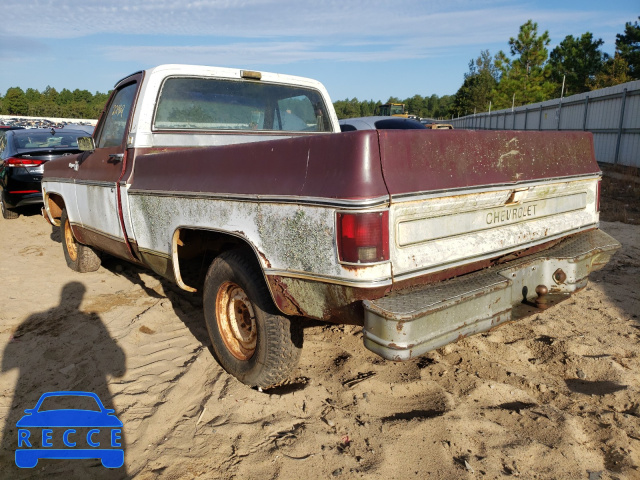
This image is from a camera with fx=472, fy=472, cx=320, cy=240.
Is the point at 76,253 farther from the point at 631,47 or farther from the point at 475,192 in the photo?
the point at 631,47

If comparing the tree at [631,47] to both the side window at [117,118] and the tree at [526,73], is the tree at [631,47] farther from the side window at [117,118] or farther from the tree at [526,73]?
the side window at [117,118]

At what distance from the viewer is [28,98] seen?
80.8 metres

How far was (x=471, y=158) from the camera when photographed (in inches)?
94.7

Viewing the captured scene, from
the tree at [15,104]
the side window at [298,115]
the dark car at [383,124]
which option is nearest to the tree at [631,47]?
the dark car at [383,124]

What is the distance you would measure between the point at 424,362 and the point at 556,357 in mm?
860

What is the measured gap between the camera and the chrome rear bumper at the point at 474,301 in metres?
2.02

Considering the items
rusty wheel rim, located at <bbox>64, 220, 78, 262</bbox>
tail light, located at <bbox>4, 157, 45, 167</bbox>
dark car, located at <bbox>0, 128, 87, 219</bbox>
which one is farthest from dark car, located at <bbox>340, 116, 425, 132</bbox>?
rusty wheel rim, located at <bbox>64, 220, 78, 262</bbox>

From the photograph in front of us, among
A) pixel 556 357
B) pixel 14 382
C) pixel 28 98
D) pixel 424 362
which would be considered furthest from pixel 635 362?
pixel 28 98

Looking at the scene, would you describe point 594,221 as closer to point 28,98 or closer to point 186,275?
point 186,275

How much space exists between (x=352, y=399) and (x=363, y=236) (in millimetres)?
1185

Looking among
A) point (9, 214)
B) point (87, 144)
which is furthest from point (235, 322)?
point (9, 214)

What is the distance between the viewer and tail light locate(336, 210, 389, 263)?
1999 mm

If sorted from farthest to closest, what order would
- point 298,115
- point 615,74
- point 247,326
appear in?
point 615,74 < point 298,115 < point 247,326

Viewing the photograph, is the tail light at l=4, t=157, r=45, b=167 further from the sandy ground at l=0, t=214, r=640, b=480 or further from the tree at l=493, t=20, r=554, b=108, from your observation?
the tree at l=493, t=20, r=554, b=108
